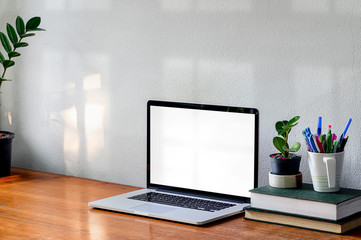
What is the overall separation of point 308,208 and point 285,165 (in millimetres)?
135

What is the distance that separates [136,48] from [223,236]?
2.48 ft

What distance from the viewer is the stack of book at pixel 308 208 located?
4.62ft

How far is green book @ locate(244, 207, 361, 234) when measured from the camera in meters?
1.41

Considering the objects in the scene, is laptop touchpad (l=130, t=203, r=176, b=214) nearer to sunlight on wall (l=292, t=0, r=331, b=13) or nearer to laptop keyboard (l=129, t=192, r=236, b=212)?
laptop keyboard (l=129, t=192, r=236, b=212)

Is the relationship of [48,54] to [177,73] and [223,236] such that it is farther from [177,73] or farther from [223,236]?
[223,236]

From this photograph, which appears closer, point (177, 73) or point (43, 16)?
point (177, 73)

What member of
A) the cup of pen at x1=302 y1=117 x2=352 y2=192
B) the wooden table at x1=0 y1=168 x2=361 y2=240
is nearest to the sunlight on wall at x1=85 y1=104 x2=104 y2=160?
the wooden table at x1=0 y1=168 x2=361 y2=240

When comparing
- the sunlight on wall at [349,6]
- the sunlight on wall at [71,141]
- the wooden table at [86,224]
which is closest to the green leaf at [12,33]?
the sunlight on wall at [71,141]

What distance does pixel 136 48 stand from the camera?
195 centimetres

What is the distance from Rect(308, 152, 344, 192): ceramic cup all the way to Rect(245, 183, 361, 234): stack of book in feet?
0.06

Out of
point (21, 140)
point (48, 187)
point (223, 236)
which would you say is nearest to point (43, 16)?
point (21, 140)

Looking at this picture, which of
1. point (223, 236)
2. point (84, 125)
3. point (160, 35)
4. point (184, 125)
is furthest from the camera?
point (84, 125)

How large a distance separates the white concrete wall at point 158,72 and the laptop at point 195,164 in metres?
0.09

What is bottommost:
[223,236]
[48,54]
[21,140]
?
[223,236]
